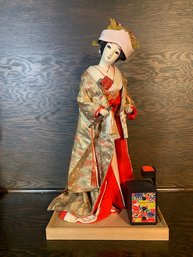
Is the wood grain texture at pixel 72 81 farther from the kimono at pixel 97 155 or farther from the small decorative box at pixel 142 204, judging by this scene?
the small decorative box at pixel 142 204

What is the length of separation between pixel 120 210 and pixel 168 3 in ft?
2.91

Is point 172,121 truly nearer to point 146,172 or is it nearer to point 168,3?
point 146,172

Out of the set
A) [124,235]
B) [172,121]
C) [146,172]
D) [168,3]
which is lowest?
[124,235]

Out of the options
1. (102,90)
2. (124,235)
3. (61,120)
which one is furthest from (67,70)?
(124,235)

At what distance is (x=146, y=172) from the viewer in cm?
103

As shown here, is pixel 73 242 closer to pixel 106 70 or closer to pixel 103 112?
pixel 103 112

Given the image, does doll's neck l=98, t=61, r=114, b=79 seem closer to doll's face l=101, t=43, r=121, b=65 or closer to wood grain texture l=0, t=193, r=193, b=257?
doll's face l=101, t=43, r=121, b=65

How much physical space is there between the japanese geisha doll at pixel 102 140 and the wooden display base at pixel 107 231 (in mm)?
44

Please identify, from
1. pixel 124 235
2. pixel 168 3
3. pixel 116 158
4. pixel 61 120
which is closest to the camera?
pixel 124 235

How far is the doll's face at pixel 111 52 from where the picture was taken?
979 millimetres

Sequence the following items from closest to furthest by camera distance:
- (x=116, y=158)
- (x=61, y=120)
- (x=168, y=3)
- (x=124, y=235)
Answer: (x=124, y=235)
(x=116, y=158)
(x=168, y=3)
(x=61, y=120)

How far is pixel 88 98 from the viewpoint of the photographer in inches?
39.9

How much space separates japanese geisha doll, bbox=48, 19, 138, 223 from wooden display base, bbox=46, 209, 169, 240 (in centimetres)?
4

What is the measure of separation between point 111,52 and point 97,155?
0.36m
